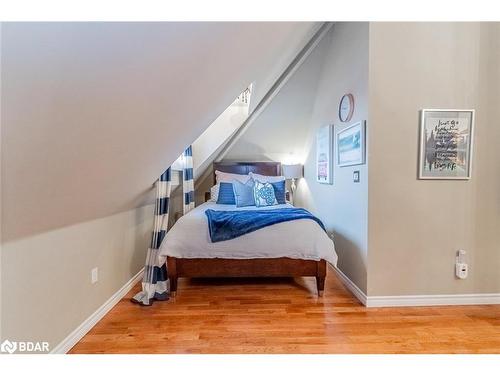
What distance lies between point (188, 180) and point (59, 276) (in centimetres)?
198

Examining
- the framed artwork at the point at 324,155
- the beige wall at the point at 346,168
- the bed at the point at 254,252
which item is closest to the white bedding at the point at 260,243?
the bed at the point at 254,252

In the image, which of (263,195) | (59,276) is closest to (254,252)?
(263,195)

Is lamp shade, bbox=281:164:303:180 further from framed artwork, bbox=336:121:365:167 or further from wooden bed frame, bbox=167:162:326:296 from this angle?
wooden bed frame, bbox=167:162:326:296

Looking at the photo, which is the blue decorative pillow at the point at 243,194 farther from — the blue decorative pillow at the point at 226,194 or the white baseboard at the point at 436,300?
the white baseboard at the point at 436,300

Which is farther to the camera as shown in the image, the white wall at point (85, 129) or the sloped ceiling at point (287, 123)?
the sloped ceiling at point (287, 123)

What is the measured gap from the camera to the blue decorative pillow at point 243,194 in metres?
3.30

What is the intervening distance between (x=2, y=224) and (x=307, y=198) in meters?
3.54

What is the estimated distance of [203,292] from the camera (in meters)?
2.27

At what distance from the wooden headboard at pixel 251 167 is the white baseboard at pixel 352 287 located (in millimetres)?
2055

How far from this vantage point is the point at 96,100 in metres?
1.02

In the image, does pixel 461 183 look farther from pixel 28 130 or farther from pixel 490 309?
pixel 28 130

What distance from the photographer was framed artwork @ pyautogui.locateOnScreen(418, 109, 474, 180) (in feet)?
6.37

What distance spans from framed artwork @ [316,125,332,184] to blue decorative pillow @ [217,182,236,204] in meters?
1.24
